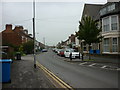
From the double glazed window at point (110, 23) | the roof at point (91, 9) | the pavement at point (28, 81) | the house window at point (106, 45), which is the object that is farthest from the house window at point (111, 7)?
the pavement at point (28, 81)

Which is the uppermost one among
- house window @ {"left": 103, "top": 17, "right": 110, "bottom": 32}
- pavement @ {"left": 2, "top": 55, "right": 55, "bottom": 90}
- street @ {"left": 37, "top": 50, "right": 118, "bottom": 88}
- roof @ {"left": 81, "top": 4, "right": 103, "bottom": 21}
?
roof @ {"left": 81, "top": 4, "right": 103, "bottom": 21}

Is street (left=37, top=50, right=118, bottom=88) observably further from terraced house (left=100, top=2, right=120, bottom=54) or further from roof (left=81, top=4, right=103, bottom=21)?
roof (left=81, top=4, right=103, bottom=21)

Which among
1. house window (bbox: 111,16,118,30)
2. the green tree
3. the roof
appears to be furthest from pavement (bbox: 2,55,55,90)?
the green tree

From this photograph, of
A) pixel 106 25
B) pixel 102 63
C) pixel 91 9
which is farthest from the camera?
pixel 91 9

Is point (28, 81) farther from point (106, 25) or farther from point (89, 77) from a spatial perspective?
point (106, 25)

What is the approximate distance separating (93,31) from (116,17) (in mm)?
9204

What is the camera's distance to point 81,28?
2670cm

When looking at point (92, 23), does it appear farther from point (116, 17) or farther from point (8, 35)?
point (8, 35)

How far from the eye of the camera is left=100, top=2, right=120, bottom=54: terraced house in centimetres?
3238

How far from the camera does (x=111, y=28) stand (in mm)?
33125

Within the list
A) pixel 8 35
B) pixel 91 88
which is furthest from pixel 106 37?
pixel 8 35

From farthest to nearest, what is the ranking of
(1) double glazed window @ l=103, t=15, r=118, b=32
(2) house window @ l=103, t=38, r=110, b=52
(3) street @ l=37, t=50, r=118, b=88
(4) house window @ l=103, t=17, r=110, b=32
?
(2) house window @ l=103, t=38, r=110, b=52, (4) house window @ l=103, t=17, r=110, b=32, (1) double glazed window @ l=103, t=15, r=118, b=32, (3) street @ l=37, t=50, r=118, b=88

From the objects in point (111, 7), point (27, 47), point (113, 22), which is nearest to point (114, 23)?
point (113, 22)

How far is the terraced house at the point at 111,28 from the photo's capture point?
32375 mm
